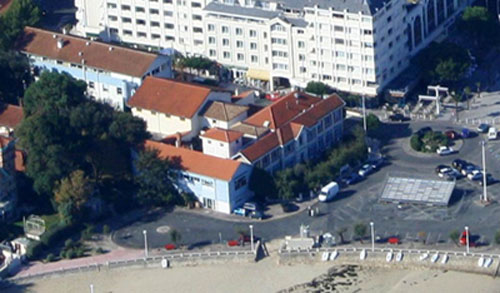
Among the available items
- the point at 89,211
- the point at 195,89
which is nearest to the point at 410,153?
the point at 195,89

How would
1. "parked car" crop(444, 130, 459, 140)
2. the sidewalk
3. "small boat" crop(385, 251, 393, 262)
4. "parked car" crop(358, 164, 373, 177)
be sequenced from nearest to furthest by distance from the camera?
"small boat" crop(385, 251, 393, 262)
the sidewalk
"parked car" crop(358, 164, 373, 177)
"parked car" crop(444, 130, 459, 140)

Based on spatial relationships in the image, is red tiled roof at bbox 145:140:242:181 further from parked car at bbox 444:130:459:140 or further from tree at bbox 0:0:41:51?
tree at bbox 0:0:41:51

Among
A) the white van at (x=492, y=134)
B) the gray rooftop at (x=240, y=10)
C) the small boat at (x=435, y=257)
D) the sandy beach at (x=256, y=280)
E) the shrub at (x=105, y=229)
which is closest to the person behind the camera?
the sandy beach at (x=256, y=280)

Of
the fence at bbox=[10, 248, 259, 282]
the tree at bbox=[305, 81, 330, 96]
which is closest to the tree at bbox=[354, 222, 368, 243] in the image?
the fence at bbox=[10, 248, 259, 282]

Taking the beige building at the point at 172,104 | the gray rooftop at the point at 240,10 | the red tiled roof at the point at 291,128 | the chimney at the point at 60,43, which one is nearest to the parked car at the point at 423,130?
the red tiled roof at the point at 291,128

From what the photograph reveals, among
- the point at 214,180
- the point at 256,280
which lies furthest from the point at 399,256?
the point at 214,180

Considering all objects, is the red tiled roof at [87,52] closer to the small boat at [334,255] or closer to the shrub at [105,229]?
the shrub at [105,229]

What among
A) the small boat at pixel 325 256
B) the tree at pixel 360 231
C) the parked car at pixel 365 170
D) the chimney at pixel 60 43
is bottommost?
the small boat at pixel 325 256
